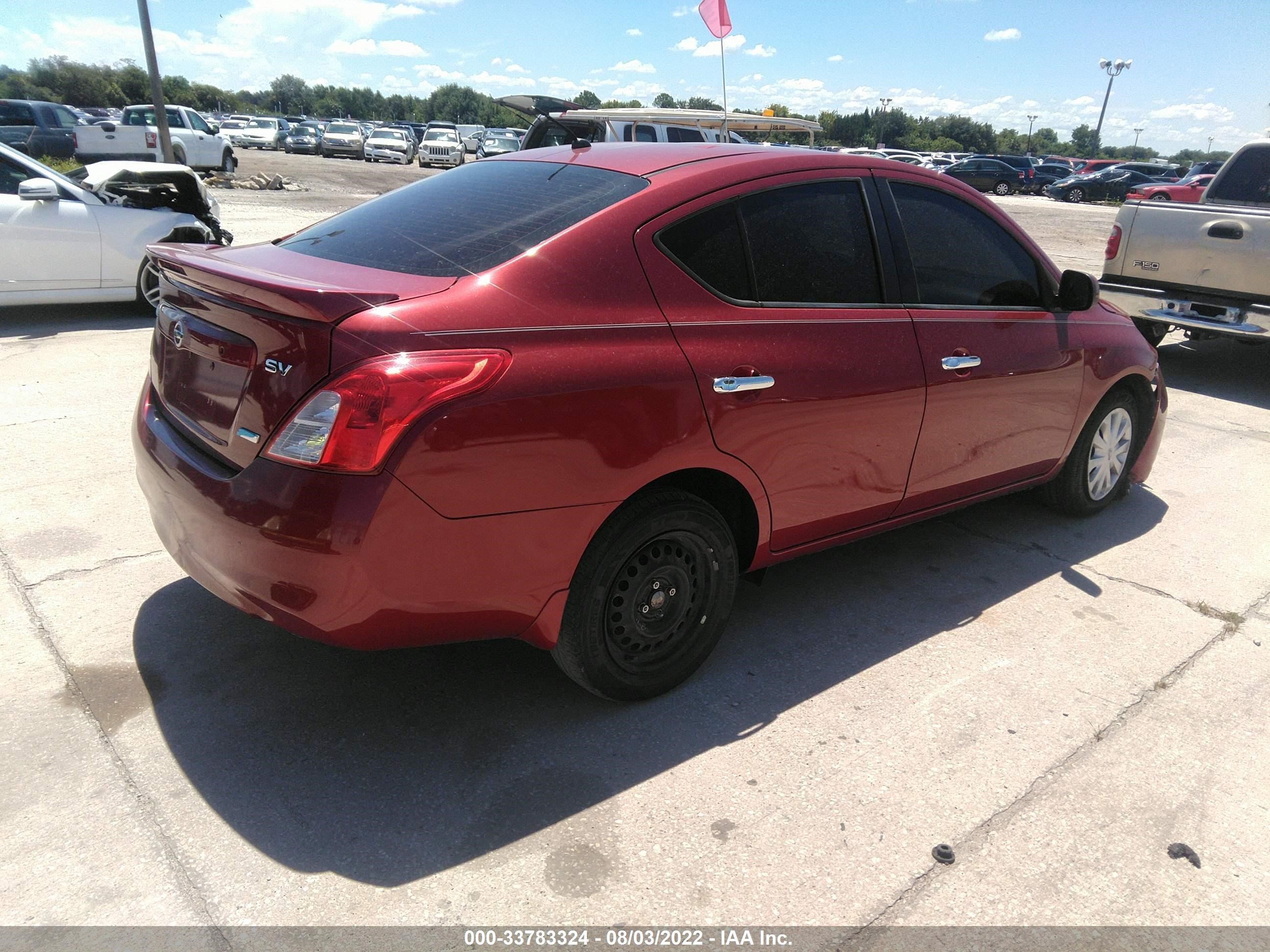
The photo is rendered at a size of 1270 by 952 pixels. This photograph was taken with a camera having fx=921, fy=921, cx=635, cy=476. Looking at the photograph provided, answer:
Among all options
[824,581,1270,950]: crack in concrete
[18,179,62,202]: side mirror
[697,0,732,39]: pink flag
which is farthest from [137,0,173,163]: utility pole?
[824,581,1270,950]: crack in concrete

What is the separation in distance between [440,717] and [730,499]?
3.88 feet

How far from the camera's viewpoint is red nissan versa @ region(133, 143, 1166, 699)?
2320 millimetres

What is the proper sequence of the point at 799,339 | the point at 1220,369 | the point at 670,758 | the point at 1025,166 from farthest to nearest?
the point at 1025,166 < the point at 1220,369 < the point at 799,339 < the point at 670,758

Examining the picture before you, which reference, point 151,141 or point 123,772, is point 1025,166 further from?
point 123,772

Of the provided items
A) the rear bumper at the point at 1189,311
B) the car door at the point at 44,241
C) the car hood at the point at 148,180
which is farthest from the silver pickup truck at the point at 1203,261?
the car door at the point at 44,241

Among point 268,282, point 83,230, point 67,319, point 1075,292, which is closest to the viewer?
point 268,282

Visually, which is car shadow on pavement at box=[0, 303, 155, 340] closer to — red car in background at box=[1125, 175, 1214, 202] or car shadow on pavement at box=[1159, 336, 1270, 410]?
car shadow on pavement at box=[1159, 336, 1270, 410]

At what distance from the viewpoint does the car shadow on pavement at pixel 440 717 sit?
245 centimetres

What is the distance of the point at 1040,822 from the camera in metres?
2.61

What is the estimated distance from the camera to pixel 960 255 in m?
3.73

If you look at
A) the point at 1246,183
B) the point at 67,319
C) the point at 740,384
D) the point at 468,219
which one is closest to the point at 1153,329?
the point at 1246,183

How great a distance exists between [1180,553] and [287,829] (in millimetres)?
4181

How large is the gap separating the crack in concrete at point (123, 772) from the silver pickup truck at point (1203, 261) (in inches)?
277

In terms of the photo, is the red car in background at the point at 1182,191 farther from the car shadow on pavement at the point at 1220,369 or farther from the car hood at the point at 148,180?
the car hood at the point at 148,180
